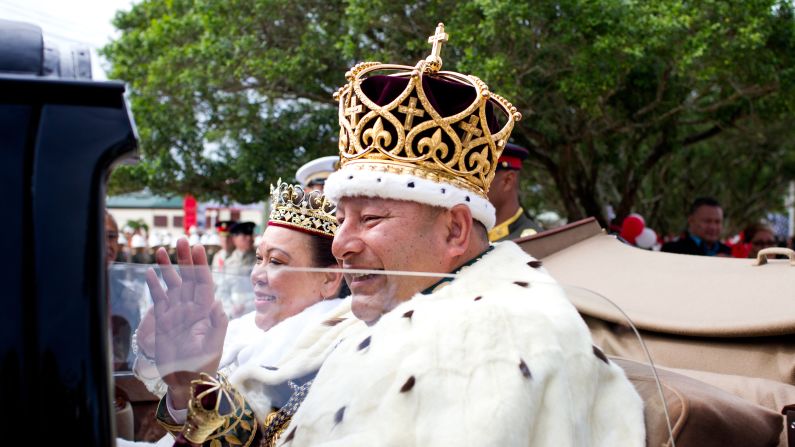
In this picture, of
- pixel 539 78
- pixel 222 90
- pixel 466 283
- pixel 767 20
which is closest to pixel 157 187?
pixel 222 90

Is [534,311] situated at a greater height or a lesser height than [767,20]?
lesser

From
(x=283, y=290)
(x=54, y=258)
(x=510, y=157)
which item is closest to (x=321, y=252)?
(x=283, y=290)

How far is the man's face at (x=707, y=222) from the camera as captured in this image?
7.36 meters

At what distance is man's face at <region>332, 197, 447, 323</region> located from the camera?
200 centimetres

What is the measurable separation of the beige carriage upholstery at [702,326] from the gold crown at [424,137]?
42cm

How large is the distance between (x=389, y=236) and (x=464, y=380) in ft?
1.61

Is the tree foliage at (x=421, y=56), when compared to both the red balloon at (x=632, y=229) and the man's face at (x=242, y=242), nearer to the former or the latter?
the red balloon at (x=632, y=229)

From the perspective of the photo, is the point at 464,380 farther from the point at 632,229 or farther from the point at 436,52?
the point at 632,229

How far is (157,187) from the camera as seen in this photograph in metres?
12.7

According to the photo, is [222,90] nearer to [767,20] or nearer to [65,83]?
[767,20]

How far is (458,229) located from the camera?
6.92 feet

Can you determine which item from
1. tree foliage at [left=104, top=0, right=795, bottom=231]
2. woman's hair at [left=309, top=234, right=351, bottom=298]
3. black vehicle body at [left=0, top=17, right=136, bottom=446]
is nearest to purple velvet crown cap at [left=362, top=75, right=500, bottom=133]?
woman's hair at [left=309, top=234, right=351, bottom=298]

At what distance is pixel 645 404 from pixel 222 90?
10561 millimetres

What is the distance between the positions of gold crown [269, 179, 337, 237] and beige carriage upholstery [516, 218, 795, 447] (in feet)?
2.73
